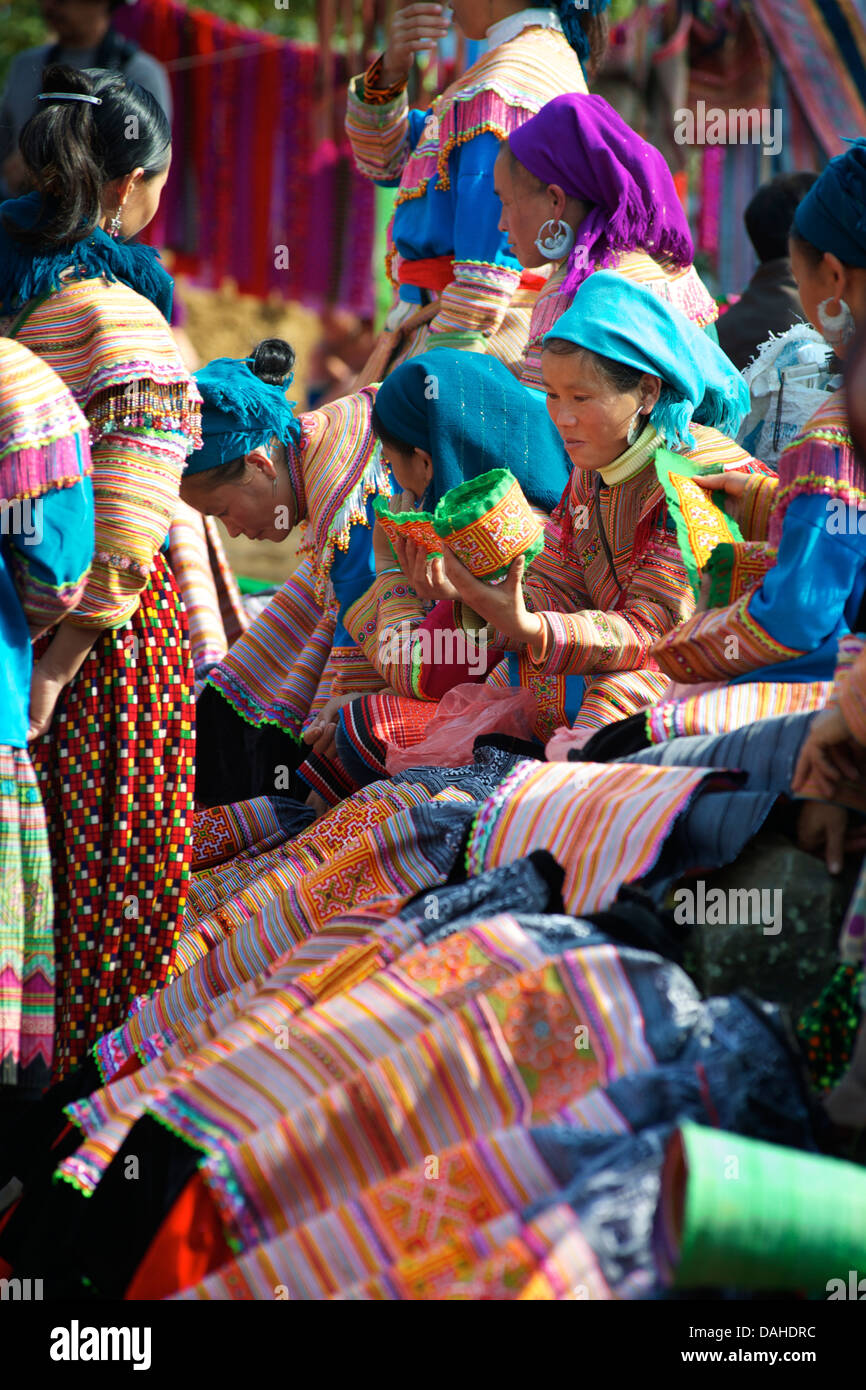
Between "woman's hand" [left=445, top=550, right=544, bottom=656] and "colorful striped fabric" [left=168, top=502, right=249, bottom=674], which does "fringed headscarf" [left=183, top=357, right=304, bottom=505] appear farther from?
"woman's hand" [left=445, top=550, right=544, bottom=656]

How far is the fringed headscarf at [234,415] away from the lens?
376 cm

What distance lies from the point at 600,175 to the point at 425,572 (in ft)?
3.45

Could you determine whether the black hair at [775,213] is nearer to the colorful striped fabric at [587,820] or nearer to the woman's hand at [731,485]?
the woman's hand at [731,485]

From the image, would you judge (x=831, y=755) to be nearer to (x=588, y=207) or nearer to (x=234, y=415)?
(x=588, y=207)

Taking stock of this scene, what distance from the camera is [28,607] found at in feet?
8.55

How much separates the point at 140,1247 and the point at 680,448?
1.88 metres

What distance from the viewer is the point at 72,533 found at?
2.54 meters

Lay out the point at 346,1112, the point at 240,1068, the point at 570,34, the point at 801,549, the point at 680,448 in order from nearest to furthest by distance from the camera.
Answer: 1. the point at 346,1112
2. the point at 240,1068
3. the point at 801,549
4. the point at 680,448
5. the point at 570,34

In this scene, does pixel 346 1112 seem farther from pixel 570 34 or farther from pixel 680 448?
pixel 570 34

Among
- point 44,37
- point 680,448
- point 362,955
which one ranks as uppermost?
point 44,37

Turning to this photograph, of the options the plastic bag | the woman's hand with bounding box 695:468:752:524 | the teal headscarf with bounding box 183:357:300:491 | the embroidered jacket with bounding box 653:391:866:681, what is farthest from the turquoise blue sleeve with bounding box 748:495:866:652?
the teal headscarf with bounding box 183:357:300:491

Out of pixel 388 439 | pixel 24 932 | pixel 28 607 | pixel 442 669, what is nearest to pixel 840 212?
pixel 388 439

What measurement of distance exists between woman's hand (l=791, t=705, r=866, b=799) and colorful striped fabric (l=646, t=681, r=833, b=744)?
0.37 metres

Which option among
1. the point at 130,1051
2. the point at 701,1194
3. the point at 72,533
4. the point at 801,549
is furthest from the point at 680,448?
the point at 701,1194
